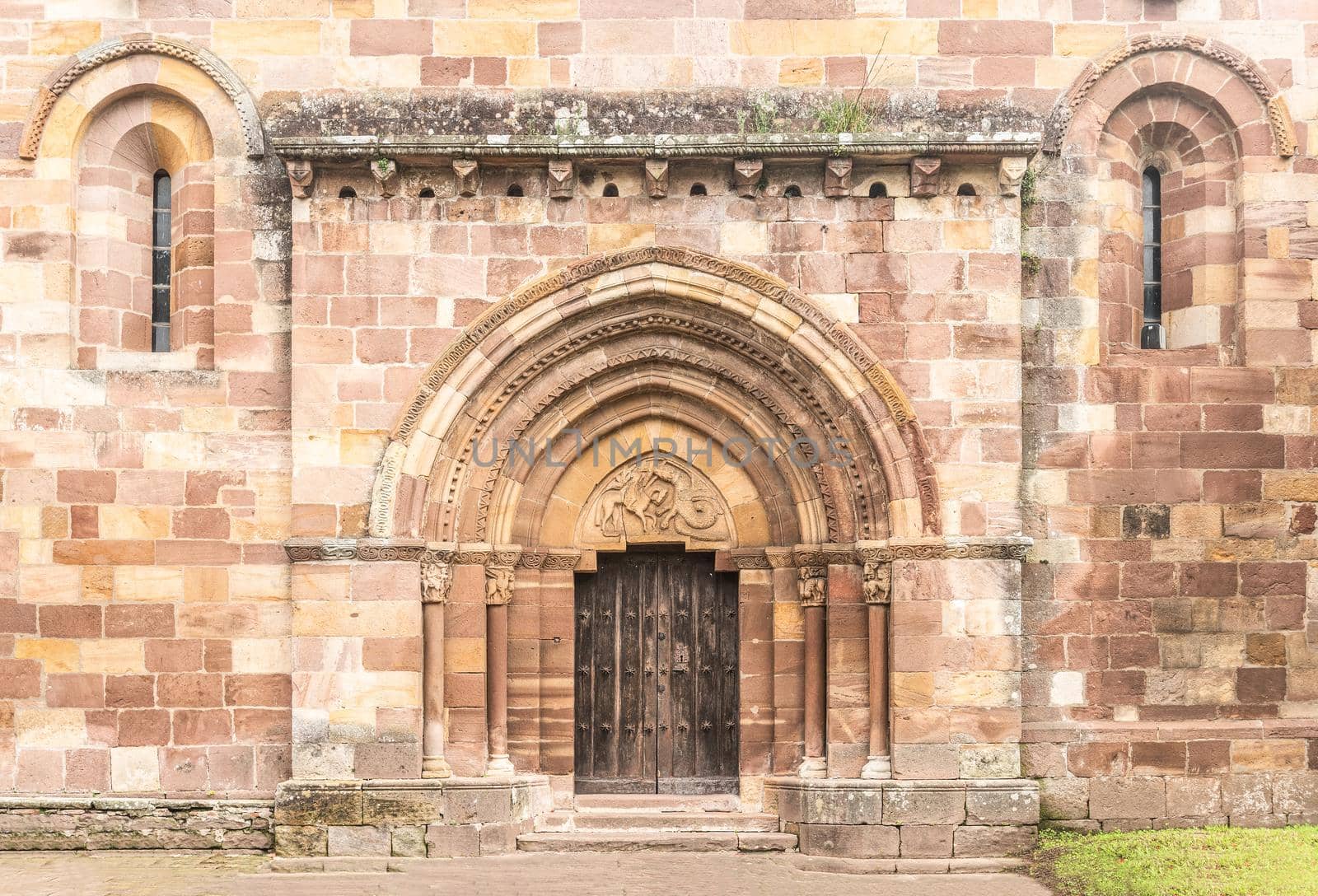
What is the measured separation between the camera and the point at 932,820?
32.0ft

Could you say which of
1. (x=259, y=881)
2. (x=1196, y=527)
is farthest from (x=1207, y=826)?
(x=259, y=881)

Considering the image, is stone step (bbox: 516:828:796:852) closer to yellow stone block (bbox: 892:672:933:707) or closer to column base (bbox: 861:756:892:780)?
column base (bbox: 861:756:892:780)

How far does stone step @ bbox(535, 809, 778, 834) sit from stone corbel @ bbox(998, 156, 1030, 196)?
16.3ft

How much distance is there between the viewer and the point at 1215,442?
34.7 feet

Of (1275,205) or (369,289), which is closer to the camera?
(369,289)

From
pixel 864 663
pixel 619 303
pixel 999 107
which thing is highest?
pixel 999 107

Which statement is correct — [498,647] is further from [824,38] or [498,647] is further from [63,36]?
[63,36]

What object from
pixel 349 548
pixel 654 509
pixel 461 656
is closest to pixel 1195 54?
pixel 654 509

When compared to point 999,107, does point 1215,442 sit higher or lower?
lower

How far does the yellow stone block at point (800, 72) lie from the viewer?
34.0 feet

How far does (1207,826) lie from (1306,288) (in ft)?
13.7

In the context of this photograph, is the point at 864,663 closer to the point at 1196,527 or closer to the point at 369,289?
the point at 1196,527

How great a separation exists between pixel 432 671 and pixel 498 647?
0.60 meters

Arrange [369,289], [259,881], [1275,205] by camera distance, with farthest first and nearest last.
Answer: [1275,205], [369,289], [259,881]
